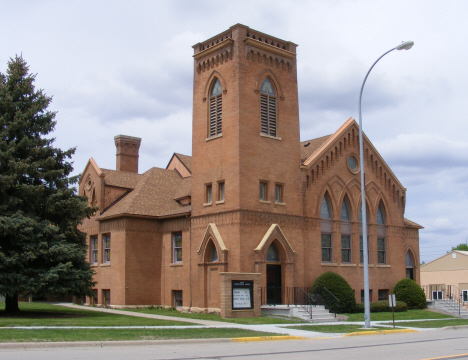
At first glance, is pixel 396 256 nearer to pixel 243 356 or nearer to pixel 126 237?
pixel 126 237

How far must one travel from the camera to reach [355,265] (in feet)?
114

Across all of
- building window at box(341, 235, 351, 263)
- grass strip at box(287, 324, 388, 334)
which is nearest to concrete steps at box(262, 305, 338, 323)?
grass strip at box(287, 324, 388, 334)

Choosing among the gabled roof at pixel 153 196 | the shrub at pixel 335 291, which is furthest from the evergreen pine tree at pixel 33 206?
the shrub at pixel 335 291

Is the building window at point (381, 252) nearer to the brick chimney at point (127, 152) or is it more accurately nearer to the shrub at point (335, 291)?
the shrub at point (335, 291)

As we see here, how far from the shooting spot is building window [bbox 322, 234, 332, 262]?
3353 cm

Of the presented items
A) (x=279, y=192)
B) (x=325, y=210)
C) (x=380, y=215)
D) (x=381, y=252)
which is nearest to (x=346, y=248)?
(x=325, y=210)

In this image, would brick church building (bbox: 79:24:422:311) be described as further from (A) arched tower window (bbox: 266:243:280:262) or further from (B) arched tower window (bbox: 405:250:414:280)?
(B) arched tower window (bbox: 405:250:414:280)

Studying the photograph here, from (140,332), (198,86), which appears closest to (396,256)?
(198,86)

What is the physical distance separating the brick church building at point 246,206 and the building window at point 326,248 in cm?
7

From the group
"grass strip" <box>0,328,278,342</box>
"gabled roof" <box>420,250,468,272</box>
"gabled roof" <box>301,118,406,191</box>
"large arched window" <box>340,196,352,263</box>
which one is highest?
"gabled roof" <box>301,118,406,191</box>

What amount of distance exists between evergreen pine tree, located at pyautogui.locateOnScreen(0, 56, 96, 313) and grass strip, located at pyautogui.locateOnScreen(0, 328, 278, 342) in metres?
6.72

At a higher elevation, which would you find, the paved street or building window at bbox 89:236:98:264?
building window at bbox 89:236:98:264

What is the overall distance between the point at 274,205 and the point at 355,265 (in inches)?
295

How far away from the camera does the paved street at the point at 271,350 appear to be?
13.7 m
